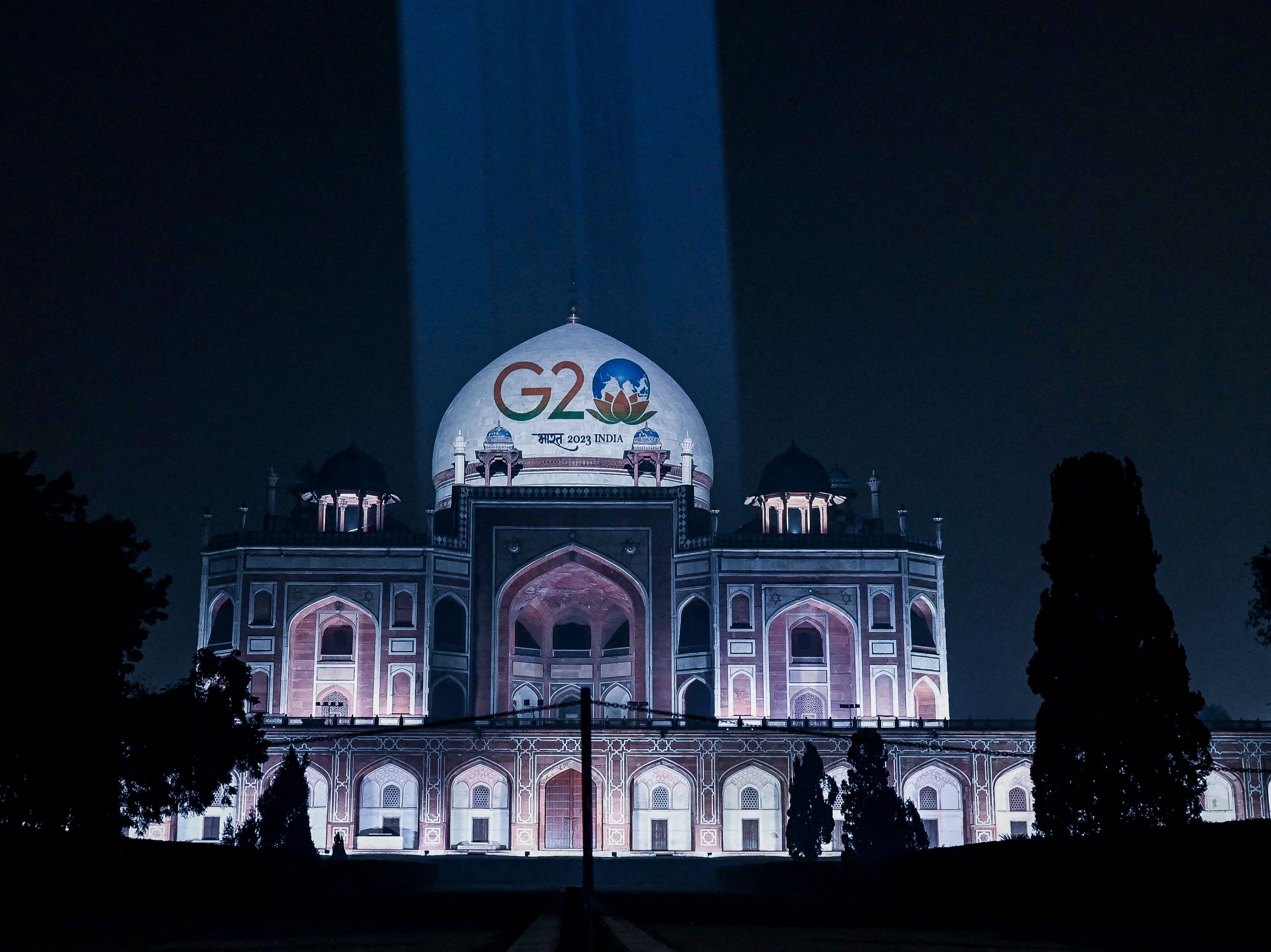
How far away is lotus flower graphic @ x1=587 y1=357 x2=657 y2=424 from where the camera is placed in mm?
50938

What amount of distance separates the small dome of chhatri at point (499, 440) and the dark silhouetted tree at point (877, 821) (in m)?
20.6

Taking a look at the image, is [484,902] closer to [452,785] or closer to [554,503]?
[452,785]

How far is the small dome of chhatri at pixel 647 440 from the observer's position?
50.5 m

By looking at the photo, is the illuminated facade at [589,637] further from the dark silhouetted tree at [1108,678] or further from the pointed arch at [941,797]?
the dark silhouetted tree at [1108,678]

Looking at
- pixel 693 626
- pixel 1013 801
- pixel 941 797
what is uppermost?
pixel 693 626

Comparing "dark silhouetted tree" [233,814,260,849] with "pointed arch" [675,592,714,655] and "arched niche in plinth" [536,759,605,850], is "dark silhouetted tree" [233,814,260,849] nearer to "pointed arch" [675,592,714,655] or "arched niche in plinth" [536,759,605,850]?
"arched niche in plinth" [536,759,605,850]

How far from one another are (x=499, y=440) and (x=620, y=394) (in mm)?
4214

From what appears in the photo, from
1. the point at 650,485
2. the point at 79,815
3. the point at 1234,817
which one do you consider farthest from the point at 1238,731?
the point at 79,815

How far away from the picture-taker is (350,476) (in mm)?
49031

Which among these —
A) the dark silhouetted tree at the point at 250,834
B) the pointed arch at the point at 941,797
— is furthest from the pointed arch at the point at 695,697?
the dark silhouetted tree at the point at 250,834

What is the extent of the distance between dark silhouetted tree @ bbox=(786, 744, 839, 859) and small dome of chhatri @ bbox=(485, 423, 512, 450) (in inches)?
627

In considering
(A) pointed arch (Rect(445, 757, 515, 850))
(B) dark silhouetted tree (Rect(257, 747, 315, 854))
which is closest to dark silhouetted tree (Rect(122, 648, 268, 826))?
(B) dark silhouetted tree (Rect(257, 747, 315, 854))

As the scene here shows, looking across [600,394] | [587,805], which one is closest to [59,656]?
[587,805]

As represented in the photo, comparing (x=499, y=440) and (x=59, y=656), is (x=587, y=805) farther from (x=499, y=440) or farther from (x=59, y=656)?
(x=499, y=440)
